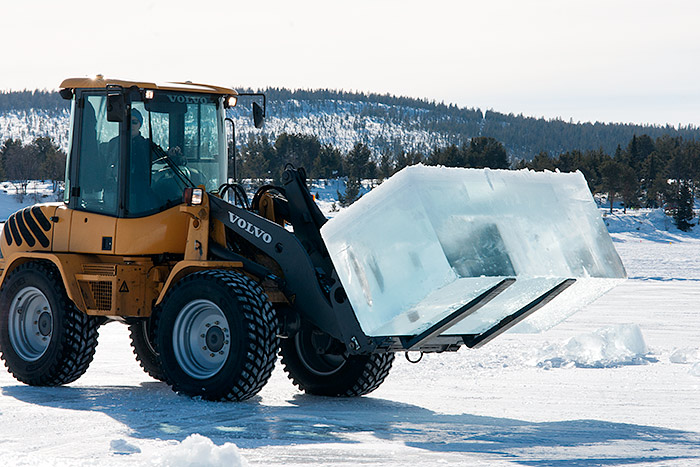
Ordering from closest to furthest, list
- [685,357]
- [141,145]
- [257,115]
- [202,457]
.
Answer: [202,457] → [141,145] → [257,115] → [685,357]

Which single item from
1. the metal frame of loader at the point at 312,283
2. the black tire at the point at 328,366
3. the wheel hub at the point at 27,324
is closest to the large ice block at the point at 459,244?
the metal frame of loader at the point at 312,283

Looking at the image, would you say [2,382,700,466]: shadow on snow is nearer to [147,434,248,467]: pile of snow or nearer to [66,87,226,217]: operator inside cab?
Answer: [147,434,248,467]: pile of snow

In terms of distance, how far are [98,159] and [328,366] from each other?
295 centimetres

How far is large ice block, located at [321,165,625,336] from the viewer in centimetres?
657

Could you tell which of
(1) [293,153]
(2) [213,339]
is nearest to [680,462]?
(2) [213,339]

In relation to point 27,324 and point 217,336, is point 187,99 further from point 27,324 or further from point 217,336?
point 27,324

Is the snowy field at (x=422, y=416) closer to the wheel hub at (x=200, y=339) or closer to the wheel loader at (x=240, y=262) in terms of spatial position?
the wheel hub at (x=200, y=339)

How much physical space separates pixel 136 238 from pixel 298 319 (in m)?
1.83

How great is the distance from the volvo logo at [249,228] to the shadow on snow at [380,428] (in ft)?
4.69

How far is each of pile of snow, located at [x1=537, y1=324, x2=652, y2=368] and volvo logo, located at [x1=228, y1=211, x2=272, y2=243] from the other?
3.78m

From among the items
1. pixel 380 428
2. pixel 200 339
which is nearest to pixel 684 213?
pixel 200 339

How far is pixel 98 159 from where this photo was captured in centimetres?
895

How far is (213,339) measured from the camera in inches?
312

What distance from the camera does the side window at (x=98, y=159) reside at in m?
8.80
